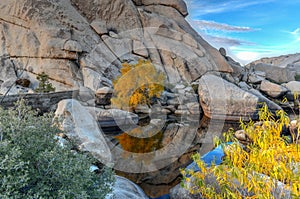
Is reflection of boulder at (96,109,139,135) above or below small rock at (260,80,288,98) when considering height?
below

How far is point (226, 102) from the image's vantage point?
14.5 meters

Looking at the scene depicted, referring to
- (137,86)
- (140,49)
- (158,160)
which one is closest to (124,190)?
(158,160)

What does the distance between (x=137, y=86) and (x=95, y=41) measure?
6.47 metres

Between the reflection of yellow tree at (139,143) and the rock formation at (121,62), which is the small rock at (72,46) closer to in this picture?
the rock formation at (121,62)

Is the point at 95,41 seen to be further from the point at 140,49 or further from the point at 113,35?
the point at 140,49

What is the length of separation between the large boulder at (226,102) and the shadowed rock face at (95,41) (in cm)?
483

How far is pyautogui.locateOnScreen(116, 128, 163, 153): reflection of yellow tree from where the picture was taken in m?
8.85

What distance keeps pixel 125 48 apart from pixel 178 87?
5018mm

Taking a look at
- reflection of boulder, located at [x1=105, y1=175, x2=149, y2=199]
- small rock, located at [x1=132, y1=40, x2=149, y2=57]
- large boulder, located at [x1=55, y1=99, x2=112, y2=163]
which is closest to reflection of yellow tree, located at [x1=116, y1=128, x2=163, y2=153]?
large boulder, located at [x1=55, y1=99, x2=112, y2=163]

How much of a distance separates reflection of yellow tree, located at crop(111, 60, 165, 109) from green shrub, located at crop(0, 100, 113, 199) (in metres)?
10.8

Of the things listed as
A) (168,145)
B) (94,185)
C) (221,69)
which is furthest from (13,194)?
(221,69)

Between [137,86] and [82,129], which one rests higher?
[82,129]

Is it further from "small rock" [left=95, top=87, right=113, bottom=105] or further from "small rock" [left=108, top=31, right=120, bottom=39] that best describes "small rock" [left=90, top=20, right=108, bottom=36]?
"small rock" [left=95, top=87, right=113, bottom=105]

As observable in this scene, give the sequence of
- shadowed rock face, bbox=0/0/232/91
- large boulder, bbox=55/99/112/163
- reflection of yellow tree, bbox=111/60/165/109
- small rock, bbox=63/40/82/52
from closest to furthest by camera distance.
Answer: large boulder, bbox=55/99/112/163
reflection of yellow tree, bbox=111/60/165/109
shadowed rock face, bbox=0/0/232/91
small rock, bbox=63/40/82/52
